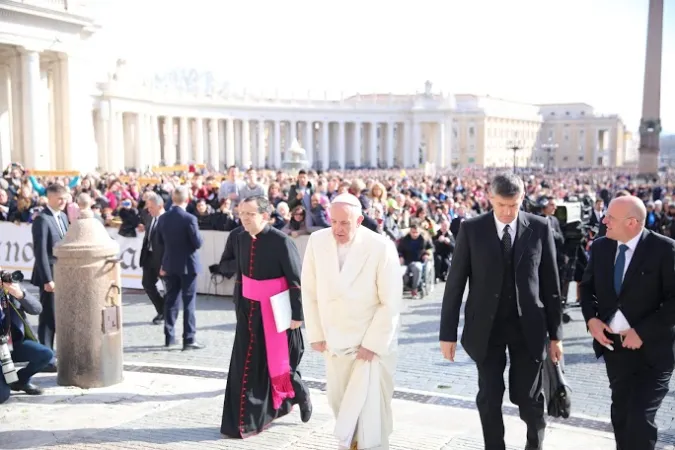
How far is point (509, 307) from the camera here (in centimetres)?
483

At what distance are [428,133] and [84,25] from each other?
70.3 m

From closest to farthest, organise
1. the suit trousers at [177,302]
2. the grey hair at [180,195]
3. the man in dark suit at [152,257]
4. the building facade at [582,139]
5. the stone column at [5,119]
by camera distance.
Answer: the suit trousers at [177,302] → the grey hair at [180,195] → the man in dark suit at [152,257] → the stone column at [5,119] → the building facade at [582,139]

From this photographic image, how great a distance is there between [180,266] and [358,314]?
4626 millimetres

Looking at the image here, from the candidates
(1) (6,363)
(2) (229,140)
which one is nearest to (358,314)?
(1) (6,363)

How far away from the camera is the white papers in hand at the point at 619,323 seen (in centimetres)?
486

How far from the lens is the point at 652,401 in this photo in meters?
4.75

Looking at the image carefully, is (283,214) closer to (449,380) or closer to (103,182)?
(449,380)

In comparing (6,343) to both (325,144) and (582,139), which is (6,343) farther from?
(582,139)

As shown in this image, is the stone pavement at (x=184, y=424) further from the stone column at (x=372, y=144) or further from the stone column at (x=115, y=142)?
the stone column at (x=372, y=144)

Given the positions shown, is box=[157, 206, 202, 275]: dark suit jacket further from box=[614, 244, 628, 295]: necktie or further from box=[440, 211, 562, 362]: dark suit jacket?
box=[614, 244, 628, 295]: necktie

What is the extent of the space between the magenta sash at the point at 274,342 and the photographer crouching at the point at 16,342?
2.28 meters

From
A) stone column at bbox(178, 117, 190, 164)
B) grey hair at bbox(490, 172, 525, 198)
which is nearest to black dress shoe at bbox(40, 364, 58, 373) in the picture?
grey hair at bbox(490, 172, 525, 198)

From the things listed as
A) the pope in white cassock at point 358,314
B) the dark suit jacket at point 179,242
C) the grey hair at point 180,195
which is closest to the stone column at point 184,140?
the grey hair at point 180,195

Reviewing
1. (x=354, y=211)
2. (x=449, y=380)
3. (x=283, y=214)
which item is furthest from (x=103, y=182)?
(x=354, y=211)
